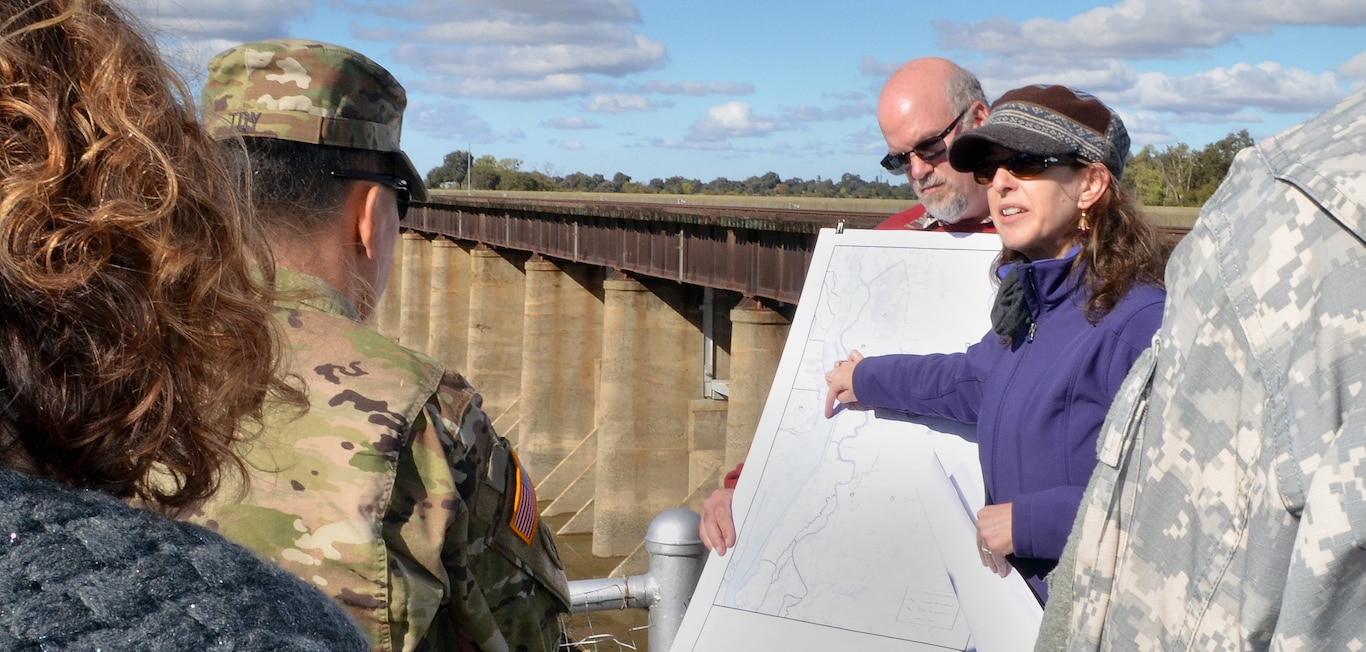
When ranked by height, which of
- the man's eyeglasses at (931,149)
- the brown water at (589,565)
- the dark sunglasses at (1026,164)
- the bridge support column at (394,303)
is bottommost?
the brown water at (589,565)

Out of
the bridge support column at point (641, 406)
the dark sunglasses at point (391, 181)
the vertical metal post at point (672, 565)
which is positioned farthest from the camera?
the bridge support column at point (641, 406)

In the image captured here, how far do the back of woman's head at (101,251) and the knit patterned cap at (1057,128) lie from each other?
226 cm

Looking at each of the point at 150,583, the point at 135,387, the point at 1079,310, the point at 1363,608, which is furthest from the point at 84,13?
the point at 1079,310

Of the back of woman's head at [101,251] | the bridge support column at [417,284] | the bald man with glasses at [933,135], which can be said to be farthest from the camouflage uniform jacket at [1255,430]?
the bridge support column at [417,284]

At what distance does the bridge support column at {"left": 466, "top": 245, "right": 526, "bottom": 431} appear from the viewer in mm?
34375

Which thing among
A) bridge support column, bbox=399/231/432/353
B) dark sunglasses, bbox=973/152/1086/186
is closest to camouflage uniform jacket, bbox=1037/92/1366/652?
dark sunglasses, bbox=973/152/1086/186

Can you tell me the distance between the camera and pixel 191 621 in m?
0.94

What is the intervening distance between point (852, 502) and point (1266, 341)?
1.96 m

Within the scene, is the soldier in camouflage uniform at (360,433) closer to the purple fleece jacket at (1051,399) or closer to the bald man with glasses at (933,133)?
the purple fleece jacket at (1051,399)

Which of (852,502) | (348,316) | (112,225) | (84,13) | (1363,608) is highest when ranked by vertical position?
(84,13)

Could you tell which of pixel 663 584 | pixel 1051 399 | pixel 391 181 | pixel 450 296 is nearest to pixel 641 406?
pixel 450 296

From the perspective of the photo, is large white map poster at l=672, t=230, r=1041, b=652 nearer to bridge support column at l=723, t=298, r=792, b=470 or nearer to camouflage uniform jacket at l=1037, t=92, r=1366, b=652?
camouflage uniform jacket at l=1037, t=92, r=1366, b=652

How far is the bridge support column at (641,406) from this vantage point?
25625 millimetres

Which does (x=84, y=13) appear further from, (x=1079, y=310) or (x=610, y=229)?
(x=610, y=229)
